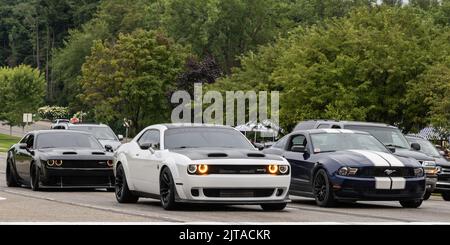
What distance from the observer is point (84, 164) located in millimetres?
22469

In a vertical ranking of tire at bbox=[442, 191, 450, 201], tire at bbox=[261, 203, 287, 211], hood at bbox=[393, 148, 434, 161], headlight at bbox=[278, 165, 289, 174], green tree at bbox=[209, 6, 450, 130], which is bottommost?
tire at bbox=[442, 191, 450, 201]

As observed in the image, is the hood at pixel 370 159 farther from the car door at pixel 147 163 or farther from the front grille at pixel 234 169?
the car door at pixel 147 163

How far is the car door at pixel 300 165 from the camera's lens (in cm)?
1883

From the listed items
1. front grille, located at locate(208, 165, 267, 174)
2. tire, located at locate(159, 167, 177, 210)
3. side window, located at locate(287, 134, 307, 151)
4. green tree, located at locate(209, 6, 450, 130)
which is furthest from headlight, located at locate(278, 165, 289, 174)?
green tree, located at locate(209, 6, 450, 130)

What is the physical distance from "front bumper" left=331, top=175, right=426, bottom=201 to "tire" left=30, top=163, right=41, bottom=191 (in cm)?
769

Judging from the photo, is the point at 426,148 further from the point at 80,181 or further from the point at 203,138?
the point at 203,138

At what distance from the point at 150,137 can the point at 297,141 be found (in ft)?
11.6

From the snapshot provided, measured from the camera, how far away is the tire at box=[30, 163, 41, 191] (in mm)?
22484

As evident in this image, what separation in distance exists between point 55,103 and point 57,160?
12196 centimetres

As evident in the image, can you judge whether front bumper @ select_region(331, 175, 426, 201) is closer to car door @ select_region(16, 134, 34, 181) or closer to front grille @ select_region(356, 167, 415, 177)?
front grille @ select_region(356, 167, 415, 177)

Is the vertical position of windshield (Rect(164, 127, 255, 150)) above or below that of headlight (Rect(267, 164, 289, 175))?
above

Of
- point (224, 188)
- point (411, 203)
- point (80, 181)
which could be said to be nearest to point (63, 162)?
point (80, 181)

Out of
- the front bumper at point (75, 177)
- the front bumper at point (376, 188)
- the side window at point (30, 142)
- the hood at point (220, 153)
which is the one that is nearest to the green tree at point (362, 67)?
the side window at point (30, 142)
